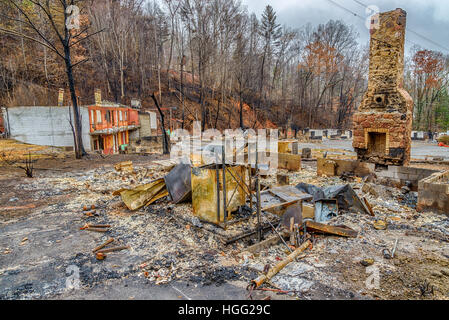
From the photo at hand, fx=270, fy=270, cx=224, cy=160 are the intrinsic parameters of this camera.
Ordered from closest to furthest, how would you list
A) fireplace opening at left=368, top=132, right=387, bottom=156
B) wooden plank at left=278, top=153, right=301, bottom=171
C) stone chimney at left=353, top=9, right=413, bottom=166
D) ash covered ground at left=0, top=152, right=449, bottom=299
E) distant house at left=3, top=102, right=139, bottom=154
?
1. ash covered ground at left=0, top=152, right=449, bottom=299
2. stone chimney at left=353, top=9, right=413, bottom=166
3. fireplace opening at left=368, top=132, right=387, bottom=156
4. wooden plank at left=278, top=153, right=301, bottom=171
5. distant house at left=3, top=102, right=139, bottom=154

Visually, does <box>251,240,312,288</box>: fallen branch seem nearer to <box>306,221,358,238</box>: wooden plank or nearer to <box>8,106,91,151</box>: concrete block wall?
<box>306,221,358,238</box>: wooden plank

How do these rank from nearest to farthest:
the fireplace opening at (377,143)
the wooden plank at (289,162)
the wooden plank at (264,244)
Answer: the wooden plank at (264,244)
the fireplace opening at (377,143)
the wooden plank at (289,162)

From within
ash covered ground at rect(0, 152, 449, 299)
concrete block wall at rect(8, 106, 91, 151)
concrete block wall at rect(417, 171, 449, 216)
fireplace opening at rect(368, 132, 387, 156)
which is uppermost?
concrete block wall at rect(8, 106, 91, 151)

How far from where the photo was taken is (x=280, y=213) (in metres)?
7.18

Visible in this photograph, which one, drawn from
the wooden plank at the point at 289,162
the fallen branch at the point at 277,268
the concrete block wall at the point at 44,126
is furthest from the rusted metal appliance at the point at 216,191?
the concrete block wall at the point at 44,126

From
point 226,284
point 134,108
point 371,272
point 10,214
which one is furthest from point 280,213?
point 134,108

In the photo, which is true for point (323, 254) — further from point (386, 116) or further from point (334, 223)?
point (386, 116)

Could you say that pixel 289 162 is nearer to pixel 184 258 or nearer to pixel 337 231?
pixel 337 231

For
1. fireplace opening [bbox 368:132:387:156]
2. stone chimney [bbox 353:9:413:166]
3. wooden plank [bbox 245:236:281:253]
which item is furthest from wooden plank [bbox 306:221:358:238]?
fireplace opening [bbox 368:132:387:156]

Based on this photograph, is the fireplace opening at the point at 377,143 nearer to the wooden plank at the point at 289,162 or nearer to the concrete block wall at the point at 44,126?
the wooden plank at the point at 289,162

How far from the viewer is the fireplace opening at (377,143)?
1096cm

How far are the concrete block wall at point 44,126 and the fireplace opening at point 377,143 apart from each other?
18904 mm

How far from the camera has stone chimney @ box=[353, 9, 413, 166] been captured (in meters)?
10.3

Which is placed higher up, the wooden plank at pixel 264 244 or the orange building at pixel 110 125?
the orange building at pixel 110 125
